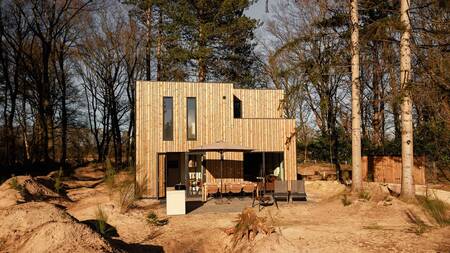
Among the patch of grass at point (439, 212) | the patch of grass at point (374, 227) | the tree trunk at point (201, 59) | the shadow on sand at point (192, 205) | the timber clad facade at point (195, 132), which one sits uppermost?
the tree trunk at point (201, 59)

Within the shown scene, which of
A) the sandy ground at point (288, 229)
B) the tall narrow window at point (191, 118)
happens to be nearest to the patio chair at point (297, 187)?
the sandy ground at point (288, 229)

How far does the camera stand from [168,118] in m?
17.3

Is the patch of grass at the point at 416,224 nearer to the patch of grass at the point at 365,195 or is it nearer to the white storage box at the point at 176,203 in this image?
the patch of grass at the point at 365,195

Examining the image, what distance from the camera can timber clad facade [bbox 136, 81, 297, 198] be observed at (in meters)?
16.9

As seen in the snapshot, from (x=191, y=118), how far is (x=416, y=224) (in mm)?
10590

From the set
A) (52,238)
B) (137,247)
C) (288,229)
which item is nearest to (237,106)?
(288,229)

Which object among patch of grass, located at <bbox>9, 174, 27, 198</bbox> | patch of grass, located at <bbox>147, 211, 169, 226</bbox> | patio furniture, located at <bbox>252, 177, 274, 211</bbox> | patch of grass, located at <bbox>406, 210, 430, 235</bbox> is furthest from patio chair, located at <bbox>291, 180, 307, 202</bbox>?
patch of grass, located at <bbox>9, 174, 27, 198</bbox>

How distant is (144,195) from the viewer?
16.5m

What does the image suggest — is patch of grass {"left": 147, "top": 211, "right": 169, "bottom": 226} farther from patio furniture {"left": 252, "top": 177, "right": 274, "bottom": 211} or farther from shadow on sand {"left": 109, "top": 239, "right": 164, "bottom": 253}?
patio furniture {"left": 252, "top": 177, "right": 274, "bottom": 211}

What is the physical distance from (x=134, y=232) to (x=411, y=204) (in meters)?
7.87

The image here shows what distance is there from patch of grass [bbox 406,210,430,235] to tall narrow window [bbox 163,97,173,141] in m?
9.98

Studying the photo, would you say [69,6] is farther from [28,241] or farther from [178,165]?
[28,241]

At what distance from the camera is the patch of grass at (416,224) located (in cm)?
772

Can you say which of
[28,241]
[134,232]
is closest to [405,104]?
[134,232]
